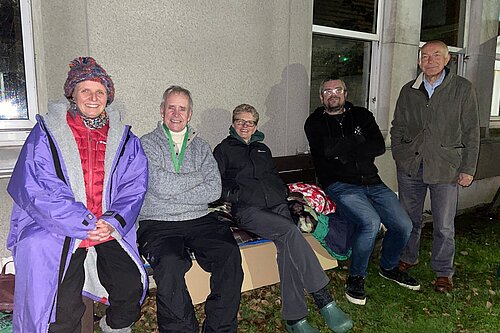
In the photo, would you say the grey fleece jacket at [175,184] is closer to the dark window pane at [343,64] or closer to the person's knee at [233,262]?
the person's knee at [233,262]

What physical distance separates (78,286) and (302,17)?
3.57m

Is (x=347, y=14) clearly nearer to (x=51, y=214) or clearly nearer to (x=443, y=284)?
(x=443, y=284)

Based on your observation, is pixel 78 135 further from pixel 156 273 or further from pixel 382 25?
pixel 382 25

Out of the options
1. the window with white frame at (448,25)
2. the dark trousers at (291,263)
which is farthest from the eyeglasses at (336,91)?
the window with white frame at (448,25)

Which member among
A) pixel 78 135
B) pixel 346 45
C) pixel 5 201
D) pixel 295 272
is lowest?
pixel 295 272

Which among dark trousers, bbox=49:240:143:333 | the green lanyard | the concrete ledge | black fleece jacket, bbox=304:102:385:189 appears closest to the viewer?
dark trousers, bbox=49:240:143:333

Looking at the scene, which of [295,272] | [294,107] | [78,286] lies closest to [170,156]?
[78,286]

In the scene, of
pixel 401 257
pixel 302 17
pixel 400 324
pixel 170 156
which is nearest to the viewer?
pixel 170 156

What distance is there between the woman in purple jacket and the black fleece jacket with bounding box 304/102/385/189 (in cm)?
169

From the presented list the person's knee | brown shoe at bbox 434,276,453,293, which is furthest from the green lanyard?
brown shoe at bbox 434,276,453,293

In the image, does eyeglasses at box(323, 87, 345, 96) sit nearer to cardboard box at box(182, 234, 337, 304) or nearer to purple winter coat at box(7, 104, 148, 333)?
cardboard box at box(182, 234, 337, 304)

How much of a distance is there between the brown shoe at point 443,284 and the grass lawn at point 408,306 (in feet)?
0.17

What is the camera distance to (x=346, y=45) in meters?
5.39

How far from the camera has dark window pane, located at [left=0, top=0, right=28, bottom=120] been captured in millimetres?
3281
